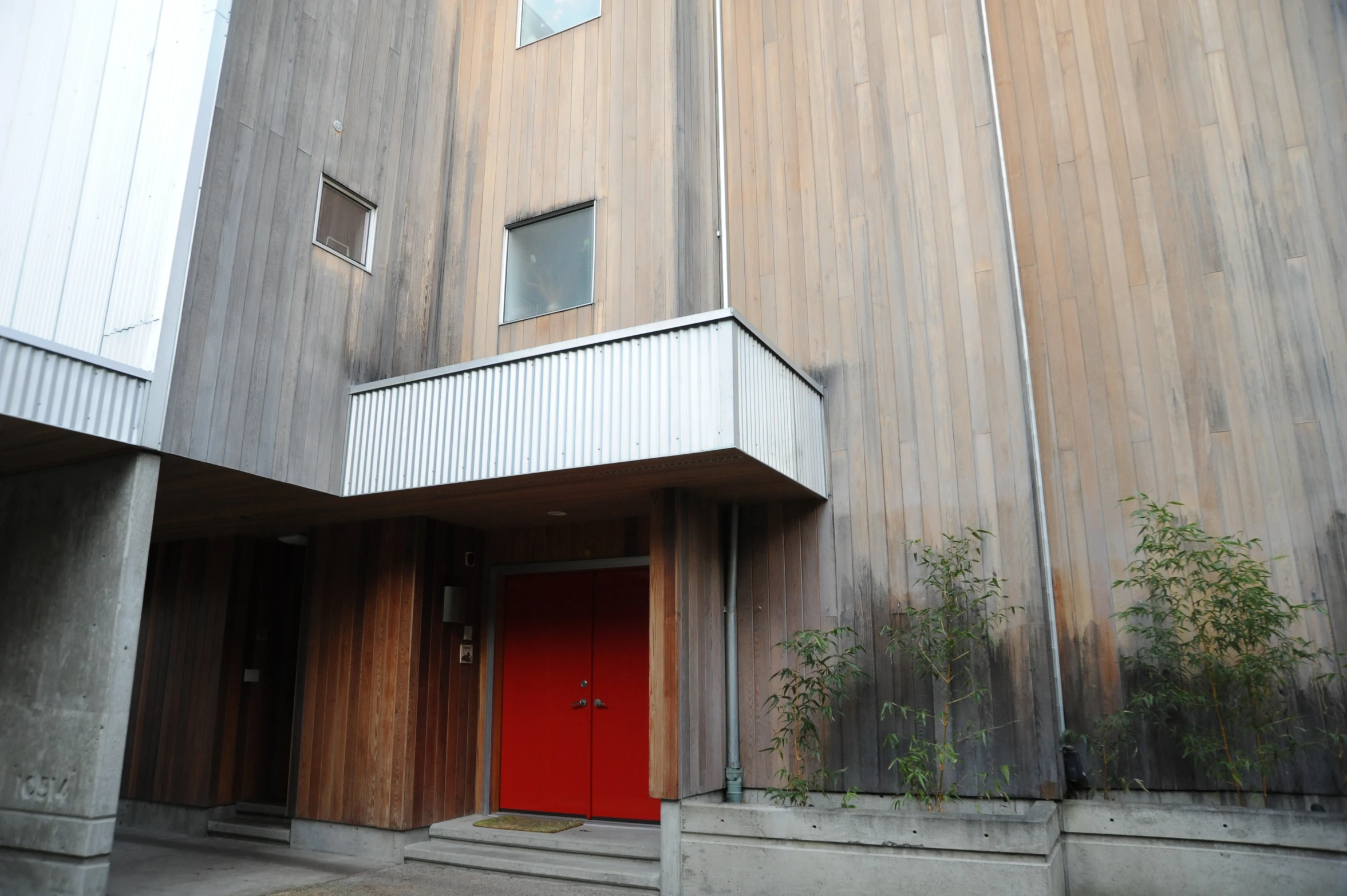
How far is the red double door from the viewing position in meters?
7.55

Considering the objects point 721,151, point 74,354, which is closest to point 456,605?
point 74,354

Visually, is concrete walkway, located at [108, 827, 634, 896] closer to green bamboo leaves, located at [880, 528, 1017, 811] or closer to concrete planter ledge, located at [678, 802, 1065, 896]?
concrete planter ledge, located at [678, 802, 1065, 896]

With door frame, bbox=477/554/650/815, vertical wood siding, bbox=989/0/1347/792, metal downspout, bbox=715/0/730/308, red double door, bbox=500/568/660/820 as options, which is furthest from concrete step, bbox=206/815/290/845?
vertical wood siding, bbox=989/0/1347/792

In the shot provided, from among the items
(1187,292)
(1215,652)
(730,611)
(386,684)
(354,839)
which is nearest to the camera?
(1215,652)

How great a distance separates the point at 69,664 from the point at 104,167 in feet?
10.9

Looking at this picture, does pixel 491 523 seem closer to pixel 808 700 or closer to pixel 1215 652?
pixel 808 700

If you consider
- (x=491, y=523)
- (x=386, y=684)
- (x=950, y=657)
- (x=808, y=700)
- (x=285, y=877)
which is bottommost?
(x=285, y=877)

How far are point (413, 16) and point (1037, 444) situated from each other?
6.72 m

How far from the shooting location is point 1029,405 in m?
6.39

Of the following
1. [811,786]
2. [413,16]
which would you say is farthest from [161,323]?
[811,786]

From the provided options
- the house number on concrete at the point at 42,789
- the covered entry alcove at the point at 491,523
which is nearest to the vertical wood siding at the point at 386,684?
the covered entry alcove at the point at 491,523

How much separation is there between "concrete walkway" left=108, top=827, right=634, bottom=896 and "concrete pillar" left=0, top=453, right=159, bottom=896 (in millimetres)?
1105

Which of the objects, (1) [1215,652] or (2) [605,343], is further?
(2) [605,343]

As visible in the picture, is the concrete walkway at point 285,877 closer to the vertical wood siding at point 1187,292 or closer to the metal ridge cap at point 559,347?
the metal ridge cap at point 559,347
